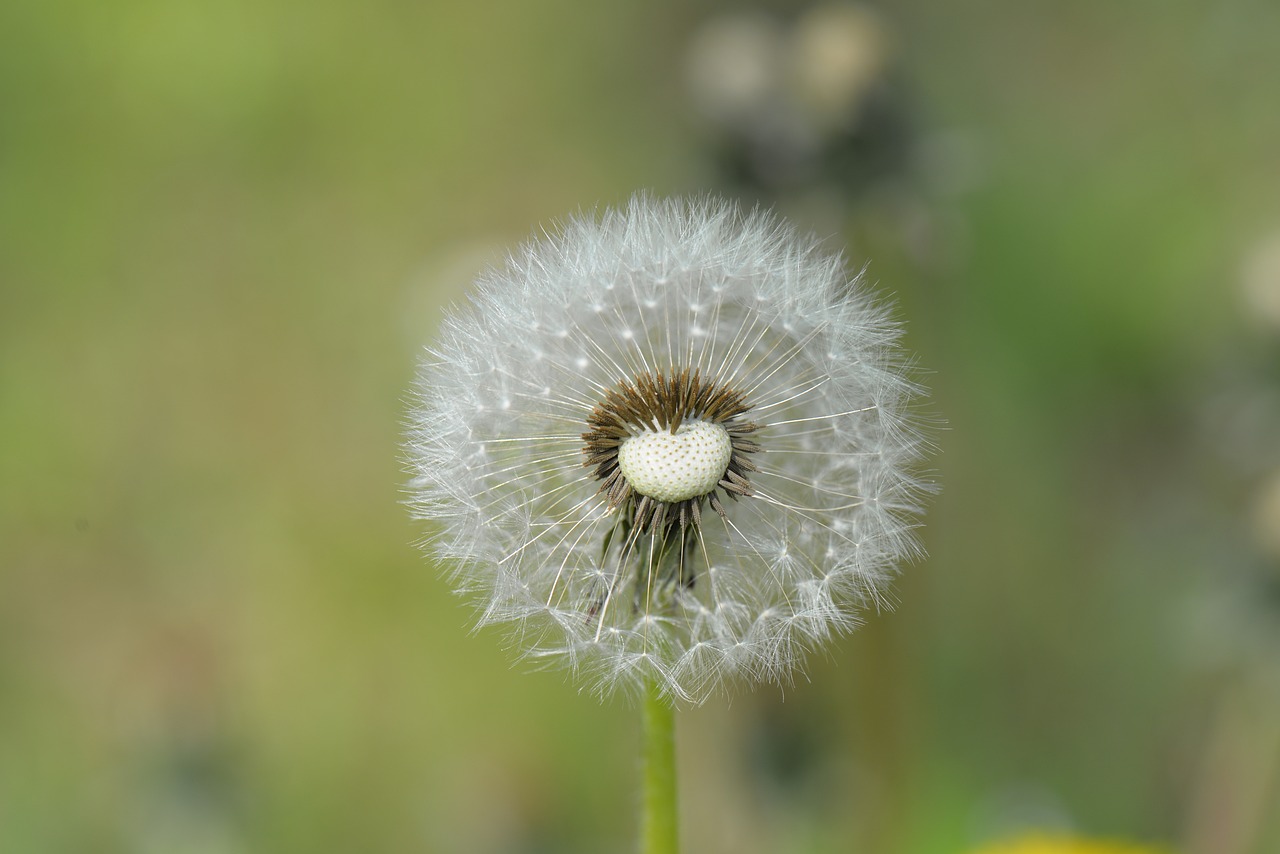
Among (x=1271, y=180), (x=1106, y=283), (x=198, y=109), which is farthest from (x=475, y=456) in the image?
(x=198, y=109)

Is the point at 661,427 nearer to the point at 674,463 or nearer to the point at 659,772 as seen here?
the point at 674,463

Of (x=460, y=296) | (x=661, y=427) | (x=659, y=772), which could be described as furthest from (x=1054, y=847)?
(x=460, y=296)

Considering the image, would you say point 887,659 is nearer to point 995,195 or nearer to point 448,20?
point 995,195

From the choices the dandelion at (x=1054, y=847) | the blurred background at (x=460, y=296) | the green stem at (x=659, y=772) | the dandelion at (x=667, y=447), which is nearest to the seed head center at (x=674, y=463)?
the dandelion at (x=667, y=447)

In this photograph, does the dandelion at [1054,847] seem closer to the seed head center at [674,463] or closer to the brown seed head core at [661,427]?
the brown seed head core at [661,427]

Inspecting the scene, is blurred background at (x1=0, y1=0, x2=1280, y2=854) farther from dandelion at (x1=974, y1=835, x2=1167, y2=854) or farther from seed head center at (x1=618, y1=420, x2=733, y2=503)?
seed head center at (x1=618, y1=420, x2=733, y2=503)

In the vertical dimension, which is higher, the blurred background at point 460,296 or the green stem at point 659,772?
the blurred background at point 460,296

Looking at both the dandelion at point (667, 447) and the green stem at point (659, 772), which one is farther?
the dandelion at point (667, 447)
